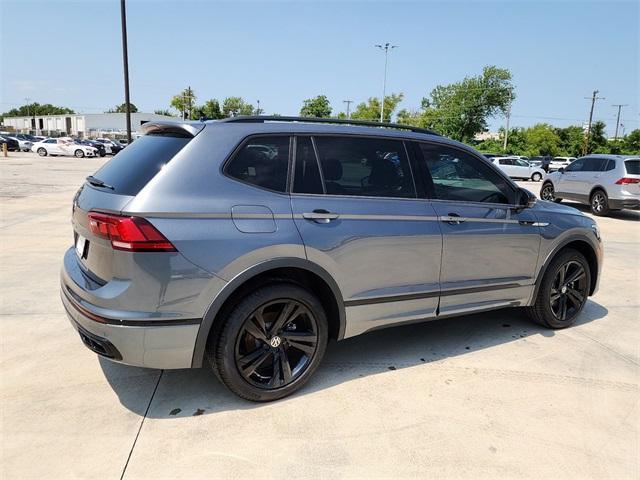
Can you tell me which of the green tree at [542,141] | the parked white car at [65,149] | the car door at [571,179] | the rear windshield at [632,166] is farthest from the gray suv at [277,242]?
the green tree at [542,141]

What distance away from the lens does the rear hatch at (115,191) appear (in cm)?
265

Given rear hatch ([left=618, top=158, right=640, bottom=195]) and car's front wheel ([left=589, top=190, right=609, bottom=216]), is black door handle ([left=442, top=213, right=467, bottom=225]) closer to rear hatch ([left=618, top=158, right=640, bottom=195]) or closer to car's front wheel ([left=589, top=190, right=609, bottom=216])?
rear hatch ([left=618, top=158, right=640, bottom=195])

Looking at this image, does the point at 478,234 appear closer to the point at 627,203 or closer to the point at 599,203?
the point at 627,203

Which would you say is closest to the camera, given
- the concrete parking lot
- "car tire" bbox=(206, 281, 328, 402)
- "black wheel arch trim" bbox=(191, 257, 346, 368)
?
the concrete parking lot

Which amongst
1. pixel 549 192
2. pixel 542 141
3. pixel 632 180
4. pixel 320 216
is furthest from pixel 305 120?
pixel 542 141

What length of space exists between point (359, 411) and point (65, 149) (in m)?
42.7

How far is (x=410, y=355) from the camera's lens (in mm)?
3875

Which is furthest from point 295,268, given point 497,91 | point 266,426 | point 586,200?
point 497,91

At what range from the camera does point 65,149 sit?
3909cm

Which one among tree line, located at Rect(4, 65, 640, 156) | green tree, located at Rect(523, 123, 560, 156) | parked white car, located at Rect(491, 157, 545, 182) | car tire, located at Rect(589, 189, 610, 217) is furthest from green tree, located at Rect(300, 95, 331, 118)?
car tire, located at Rect(589, 189, 610, 217)

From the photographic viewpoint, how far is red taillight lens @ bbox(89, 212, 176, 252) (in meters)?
2.56

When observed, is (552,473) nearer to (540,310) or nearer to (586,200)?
(540,310)

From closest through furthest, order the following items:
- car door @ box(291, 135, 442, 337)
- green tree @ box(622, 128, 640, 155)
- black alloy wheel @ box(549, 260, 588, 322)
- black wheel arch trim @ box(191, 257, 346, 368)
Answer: black wheel arch trim @ box(191, 257, 346, 368)
car door @ box(291, 135, 442, 337)
black alloy wheel @ box(549, 260, 588, 322)
green tree @ box(622, 128, 640, 155)

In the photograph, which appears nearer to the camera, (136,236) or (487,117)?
(136,236)
